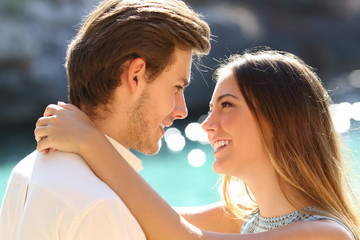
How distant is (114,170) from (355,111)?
1143 cm

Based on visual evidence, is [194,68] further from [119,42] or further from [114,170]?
[114,170]

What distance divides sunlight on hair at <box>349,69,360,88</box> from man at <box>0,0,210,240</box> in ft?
44.1

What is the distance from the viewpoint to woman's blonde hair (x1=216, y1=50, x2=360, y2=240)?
2.25 metres

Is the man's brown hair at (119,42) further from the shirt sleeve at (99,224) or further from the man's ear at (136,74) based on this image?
the shirt sleeve at (99,224)

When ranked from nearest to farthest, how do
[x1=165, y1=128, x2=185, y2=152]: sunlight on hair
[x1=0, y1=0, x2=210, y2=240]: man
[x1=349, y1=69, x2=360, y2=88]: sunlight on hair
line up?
1. [x1=0, y1=0, x2=210, y2=240]: man
2. [x1=165, y1=128, x2=185, y2=152]: sunlight on hair
3. [x1=349, y1=69, x2=360, y2=88]: sunlight on hair

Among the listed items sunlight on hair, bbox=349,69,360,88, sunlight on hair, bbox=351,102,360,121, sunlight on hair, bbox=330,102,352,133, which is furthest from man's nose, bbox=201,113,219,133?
sunlight on hair, bbox=349,69,360,88

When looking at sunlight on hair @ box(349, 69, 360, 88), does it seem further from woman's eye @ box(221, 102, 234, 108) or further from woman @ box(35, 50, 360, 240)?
woman's eye @ box(221, 102, 234, 108)

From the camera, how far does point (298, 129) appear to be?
89.5 inches

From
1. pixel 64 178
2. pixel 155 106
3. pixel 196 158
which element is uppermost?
pixel 196 158

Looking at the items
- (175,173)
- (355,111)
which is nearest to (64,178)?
(175,173)

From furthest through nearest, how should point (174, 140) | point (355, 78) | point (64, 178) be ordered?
point (355, 78) < point (174, 140) < point (64, 178)

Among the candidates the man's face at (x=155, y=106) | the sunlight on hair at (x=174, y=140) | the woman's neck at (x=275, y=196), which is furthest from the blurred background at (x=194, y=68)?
the man's face at (x=155, y=106)

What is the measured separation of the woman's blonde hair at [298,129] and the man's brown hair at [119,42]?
0.45 m

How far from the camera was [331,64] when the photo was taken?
15.7 meters
